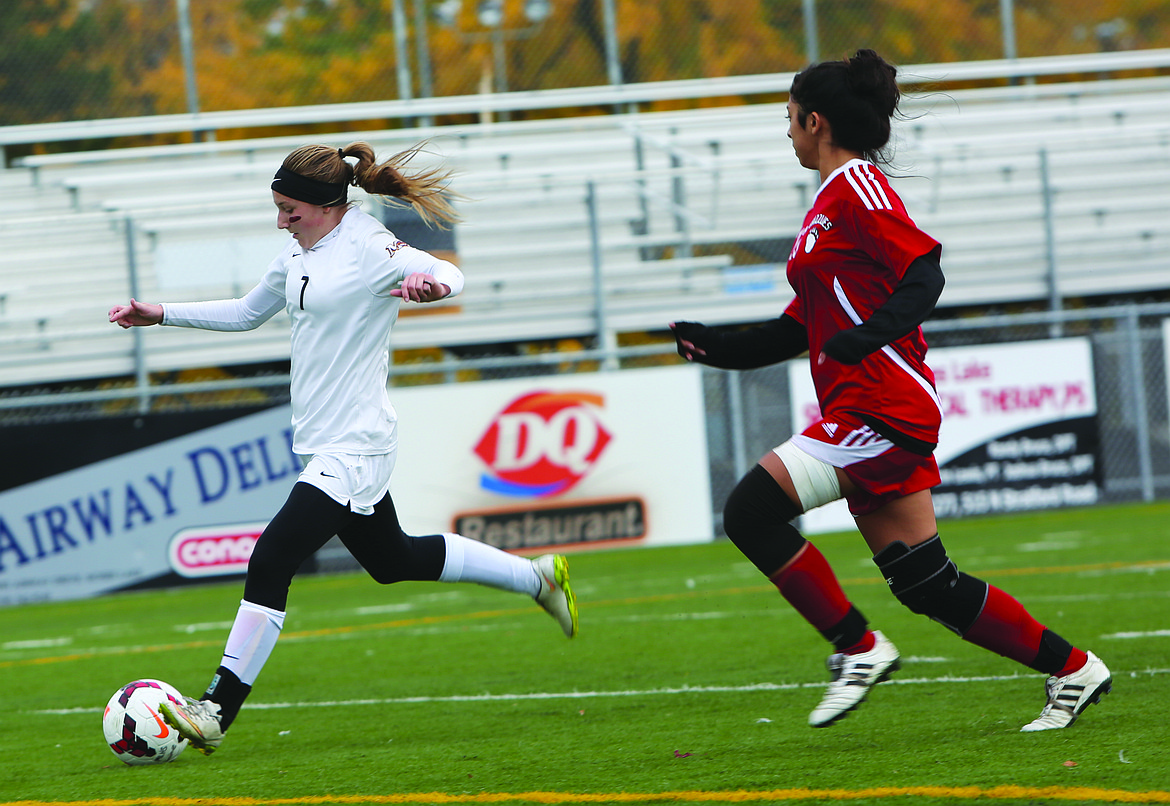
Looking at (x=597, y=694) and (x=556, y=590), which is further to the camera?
(x=597, y=694)

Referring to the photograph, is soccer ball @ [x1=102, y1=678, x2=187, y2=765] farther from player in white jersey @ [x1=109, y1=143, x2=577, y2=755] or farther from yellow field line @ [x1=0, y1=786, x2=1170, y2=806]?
yellow field line @ [x1=0, y1=786, x2=1170, y2=806]

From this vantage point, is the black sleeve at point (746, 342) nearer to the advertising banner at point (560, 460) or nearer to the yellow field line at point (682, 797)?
the yellow field line at point (682, 797)

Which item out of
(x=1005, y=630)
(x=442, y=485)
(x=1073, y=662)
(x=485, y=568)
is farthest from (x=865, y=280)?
(x=442, y=485)

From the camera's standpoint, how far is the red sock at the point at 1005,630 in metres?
3.87

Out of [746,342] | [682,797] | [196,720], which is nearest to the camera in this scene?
[682,797]

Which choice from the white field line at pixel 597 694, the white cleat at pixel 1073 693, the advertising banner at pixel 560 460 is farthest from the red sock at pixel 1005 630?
the advertising banner at pixel 560 460

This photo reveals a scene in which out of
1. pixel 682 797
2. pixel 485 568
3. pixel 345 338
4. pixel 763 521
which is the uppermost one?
pixel 345 338

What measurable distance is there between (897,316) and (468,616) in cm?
534

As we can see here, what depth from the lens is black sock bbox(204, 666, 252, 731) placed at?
409cm

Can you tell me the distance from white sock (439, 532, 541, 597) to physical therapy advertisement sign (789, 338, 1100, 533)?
26.1 ft

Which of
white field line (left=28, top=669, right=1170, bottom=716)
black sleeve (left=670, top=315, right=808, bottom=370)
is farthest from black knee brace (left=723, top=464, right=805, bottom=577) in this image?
white field line (left=28, top=669, right=1170, bottom=716)

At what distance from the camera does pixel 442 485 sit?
11953 mm

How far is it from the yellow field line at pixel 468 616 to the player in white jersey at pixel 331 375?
141 inches

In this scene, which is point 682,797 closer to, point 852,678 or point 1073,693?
point 852,678
